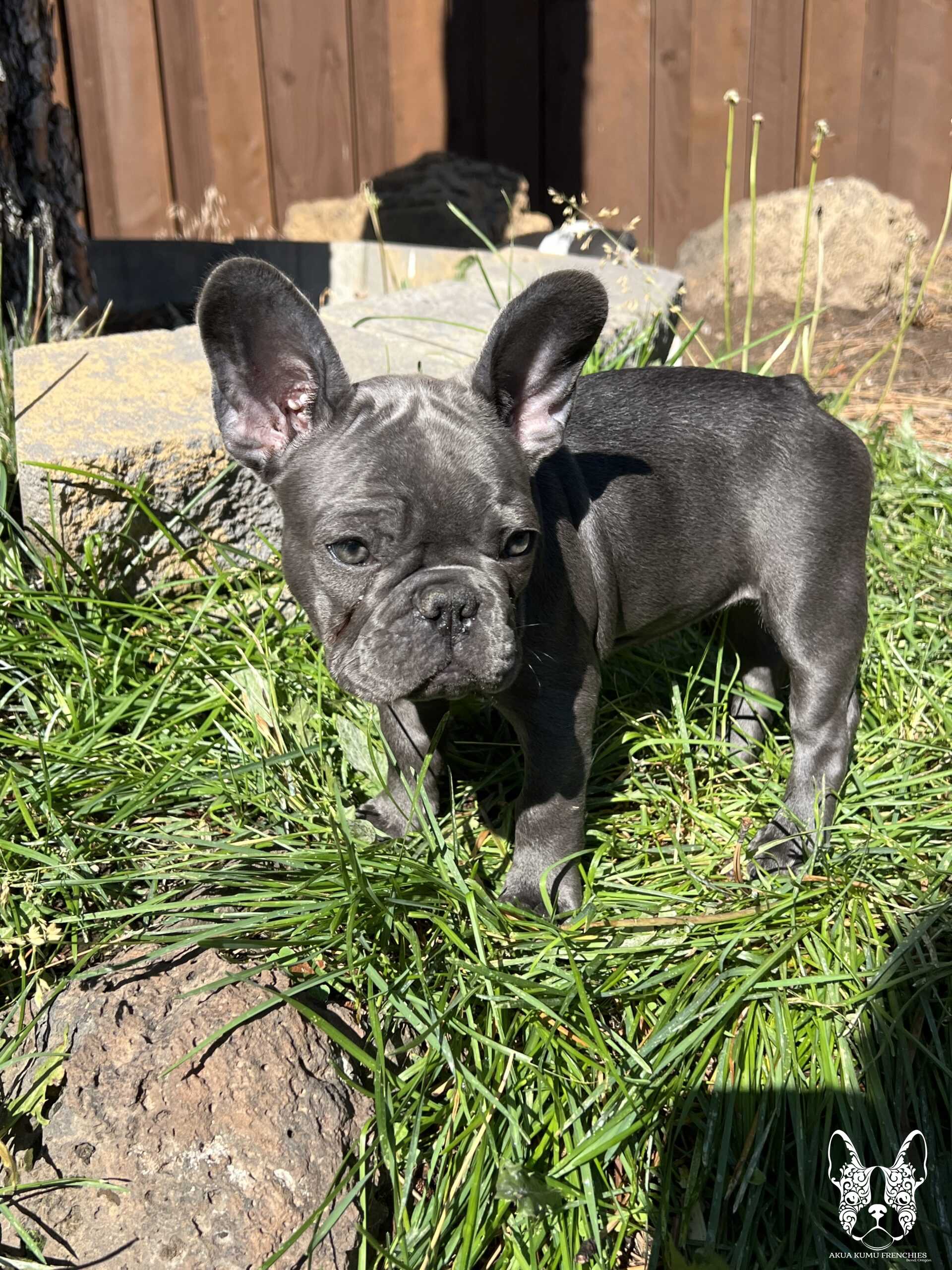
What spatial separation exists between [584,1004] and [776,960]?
0.60 metres

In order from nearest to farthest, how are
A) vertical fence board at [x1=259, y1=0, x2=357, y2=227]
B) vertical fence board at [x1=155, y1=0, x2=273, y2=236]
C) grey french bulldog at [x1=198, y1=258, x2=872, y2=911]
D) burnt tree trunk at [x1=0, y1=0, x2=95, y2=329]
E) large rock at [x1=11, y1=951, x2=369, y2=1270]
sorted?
large rock at [x1=11, y1=951, x2=369, y2=1270] → grey french bulldog at [x1=198, y1=258, x2=872, y2=911] → burnt tree trunk at [x1=0, y1=0, x2=95, y2=329] → vertical fence board at [x1=155, y1=0, x2=273, y2=236] → vertical fence board at [x1=259, y1=0, x2=357, y2=227]

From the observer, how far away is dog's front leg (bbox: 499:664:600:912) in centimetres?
356

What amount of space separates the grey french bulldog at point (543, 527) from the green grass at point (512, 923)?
253mm

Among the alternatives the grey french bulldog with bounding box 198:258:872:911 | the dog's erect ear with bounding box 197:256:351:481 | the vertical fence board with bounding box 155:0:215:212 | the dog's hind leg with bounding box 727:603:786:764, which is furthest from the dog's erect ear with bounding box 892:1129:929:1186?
the vertical fence board with bounding box 155:0:215:212

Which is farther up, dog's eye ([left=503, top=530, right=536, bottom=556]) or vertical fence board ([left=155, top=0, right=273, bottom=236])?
vertical fence board ([left=155, top=0, right=273, bottom=236])

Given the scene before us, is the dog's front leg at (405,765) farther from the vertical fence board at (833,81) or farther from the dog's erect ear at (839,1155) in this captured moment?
the vertical fence board at (833,81)

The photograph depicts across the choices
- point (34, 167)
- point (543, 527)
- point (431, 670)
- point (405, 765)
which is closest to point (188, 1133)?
point (431, 670)

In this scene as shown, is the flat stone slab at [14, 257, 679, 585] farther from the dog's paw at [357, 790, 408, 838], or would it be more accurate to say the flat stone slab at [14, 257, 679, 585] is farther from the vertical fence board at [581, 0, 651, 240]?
the vertical fence board at [581, 0, 651, 240]

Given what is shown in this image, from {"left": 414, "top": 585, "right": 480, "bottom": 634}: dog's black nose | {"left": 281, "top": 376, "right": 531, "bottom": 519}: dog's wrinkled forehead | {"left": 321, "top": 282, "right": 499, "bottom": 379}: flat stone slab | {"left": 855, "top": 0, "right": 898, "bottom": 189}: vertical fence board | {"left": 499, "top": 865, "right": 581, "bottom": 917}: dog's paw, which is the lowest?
{"left": 499, "top": 865, "right": 581, "bottom": 917}: dog's paw

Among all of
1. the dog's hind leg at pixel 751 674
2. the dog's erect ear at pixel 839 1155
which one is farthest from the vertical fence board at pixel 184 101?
the dog's erect ear at pixel 839 1155

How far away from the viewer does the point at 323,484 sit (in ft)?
10.7

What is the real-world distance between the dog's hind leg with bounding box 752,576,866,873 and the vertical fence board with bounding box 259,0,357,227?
7305mm

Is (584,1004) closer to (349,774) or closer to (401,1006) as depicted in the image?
(401,1006)

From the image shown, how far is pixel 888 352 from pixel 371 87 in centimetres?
512
